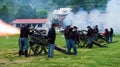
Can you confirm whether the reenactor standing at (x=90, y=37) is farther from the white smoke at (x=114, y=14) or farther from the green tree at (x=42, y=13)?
the green tree at (x=42, y=13)

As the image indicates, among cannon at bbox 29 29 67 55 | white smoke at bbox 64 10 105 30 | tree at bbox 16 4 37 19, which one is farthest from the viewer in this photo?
tree at bbox 16 4 37 19

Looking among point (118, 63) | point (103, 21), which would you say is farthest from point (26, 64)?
point (103, 21)

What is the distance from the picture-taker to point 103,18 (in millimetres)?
57000

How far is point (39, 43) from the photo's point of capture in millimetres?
19984

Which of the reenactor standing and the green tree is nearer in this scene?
the reenactor standing

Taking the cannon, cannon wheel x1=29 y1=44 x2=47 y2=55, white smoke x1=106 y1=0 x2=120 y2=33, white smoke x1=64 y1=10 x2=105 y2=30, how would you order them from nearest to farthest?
1. the cannon
2. cannon wheel x1=29 y1=44 x2=47 y2=55
3. white smoke x1=106 y1=0 x2=120 y2=33
4. white smoke x1=64 y1=10 x2=105 y2=30

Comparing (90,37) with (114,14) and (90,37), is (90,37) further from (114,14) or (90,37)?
(114,14)

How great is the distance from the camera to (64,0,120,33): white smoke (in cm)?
5342

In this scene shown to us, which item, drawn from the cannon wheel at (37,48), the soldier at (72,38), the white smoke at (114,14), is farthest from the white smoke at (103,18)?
the cannon wheel at (37,48)

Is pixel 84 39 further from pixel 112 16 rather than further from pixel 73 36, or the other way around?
pixel 112 16

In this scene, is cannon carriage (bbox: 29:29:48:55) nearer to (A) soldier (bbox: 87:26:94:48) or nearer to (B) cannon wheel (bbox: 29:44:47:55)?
(B) cannon wheel (bbox: 29:44:47:55)

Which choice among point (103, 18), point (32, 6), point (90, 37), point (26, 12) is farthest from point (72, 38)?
point (26, 12)

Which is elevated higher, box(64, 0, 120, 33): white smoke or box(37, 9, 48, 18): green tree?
box(37, 9, 48, 18): green tree

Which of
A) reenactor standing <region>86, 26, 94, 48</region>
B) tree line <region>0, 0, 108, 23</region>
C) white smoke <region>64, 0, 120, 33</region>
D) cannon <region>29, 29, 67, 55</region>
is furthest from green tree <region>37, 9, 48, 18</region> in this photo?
cannon <region>29, 29, 67, 55</region>
